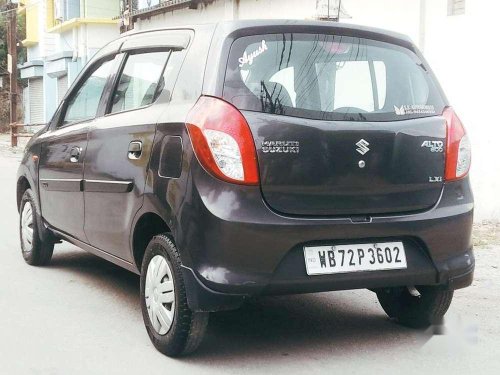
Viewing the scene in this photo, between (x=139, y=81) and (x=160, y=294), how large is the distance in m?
1.46

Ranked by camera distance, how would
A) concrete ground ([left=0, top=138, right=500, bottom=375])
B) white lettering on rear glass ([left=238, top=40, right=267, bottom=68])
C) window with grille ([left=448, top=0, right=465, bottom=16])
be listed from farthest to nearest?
1. window with grille ([left=448, top=0, right=465, bottom=16])
2. concrete ground ([left=0, top=138, right=500, bottom=375])
3. white lettering on rear glass ([left=238, top=40, right=267, bottom=68])

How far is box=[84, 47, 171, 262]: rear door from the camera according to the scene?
4469 millimetres

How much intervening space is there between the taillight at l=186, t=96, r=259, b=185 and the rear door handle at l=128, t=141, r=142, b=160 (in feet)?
2.27

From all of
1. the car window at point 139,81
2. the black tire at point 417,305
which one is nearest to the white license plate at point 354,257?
the black tire at point 417,305

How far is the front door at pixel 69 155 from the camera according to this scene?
538 centimetres

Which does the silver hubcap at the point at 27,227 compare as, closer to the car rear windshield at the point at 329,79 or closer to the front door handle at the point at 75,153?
the front door handle at the point at 75,153

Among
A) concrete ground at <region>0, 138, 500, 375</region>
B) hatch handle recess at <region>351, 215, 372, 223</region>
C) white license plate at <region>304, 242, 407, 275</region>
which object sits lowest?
concrete ground at <region>0, 138, 500, 375</region>

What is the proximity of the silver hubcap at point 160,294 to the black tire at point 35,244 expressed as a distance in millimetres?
2294

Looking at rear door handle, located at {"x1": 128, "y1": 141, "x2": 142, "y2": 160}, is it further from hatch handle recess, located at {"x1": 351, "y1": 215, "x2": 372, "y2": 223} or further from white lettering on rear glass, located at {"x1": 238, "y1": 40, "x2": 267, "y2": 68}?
hatch handle recess, located at {"x1": 351, "y1": 215, "x2": 372, "y2": 223}

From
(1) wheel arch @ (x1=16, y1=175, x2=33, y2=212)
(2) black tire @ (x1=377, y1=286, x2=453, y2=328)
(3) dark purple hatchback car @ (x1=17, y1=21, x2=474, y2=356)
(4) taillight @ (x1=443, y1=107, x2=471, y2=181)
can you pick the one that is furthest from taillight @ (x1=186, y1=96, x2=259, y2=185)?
(1) wheel arch @ (x1=16, y1=175, x2=33, y2=212)

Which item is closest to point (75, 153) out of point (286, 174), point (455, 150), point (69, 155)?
point (69, 155)

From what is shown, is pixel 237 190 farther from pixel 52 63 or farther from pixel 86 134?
pixel 52 63

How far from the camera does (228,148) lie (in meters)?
3.80

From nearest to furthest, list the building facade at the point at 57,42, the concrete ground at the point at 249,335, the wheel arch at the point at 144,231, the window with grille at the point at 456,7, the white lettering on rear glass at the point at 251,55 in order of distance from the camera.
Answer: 1. the white lettering on rear glass at the point at 251,55
2. the concrete ground at the point at 249,335
3. the wheel arch at the point at 144,231
4. the window with grille at the point at 456,7
5. the building facade at the point at 57,42
